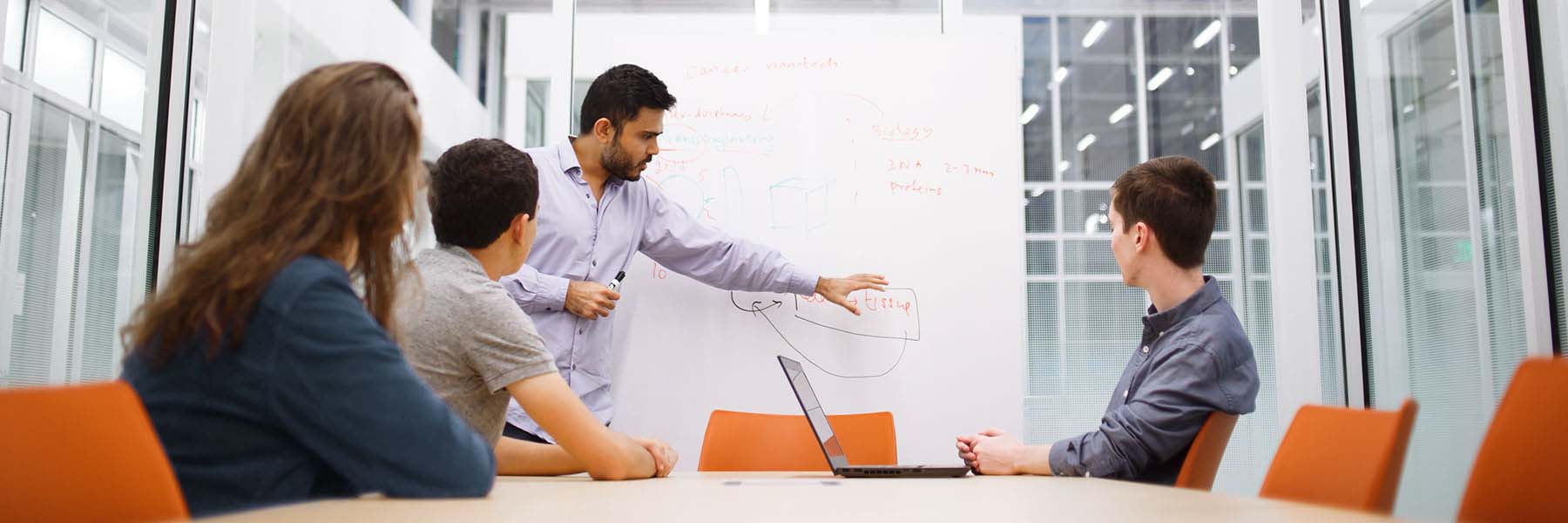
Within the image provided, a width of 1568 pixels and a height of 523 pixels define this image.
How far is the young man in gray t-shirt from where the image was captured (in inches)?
62.3

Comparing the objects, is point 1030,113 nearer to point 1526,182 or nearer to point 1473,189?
point 1473,189

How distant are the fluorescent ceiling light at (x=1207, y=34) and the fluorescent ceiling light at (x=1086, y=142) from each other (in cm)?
63

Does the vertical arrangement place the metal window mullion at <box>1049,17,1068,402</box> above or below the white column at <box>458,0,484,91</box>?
below

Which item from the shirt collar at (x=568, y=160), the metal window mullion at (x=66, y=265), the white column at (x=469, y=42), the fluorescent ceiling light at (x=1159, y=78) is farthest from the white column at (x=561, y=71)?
the white column at (x=469, y=42)

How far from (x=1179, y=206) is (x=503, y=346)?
56.3 inches

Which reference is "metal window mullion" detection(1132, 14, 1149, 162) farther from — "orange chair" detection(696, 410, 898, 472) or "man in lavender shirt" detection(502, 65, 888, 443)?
"orange chair" detection(696, 410, 898, 472)

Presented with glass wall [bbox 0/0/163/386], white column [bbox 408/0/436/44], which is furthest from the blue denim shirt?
white column [bbox 408/0/436/44]

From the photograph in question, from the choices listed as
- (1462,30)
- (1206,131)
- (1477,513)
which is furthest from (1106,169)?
(1477,513)

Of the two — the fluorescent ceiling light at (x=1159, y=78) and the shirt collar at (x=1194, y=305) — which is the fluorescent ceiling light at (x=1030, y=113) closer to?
the fluorescent ceiling light at (x=1159, y=78)

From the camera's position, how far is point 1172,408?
6.26 feet

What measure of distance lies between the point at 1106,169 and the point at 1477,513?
2.19 m

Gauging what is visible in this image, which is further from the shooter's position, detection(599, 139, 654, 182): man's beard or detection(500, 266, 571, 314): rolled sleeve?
detection(599, 139, 654, 182): man's beard

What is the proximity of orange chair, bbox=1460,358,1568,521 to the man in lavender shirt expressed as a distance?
1733mm

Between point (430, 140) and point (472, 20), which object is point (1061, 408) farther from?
point (472, 20)
